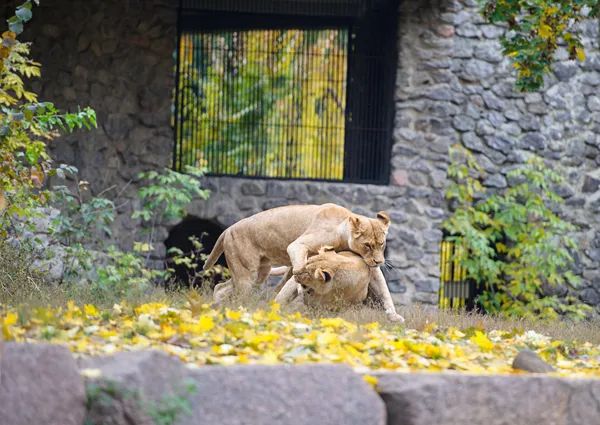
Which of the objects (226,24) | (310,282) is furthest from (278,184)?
(310,282)

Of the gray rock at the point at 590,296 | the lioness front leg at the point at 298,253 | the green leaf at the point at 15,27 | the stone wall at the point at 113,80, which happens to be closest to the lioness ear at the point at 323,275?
the lioness front leg at the point at 298,253

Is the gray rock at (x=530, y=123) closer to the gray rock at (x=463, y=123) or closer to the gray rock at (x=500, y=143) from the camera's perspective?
the gray rock at (x=500, y=143)

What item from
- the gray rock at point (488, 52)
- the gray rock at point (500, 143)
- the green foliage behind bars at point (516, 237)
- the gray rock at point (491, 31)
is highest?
the gray rock at point (491, 31)

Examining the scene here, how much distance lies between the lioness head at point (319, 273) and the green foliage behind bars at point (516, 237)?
605cm

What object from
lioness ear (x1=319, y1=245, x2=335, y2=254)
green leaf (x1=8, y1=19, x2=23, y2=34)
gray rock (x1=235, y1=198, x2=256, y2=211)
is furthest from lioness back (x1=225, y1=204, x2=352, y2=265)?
gray rock (x1=235, y1=198, x2=256, y2=211)

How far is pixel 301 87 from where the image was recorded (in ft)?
39.4

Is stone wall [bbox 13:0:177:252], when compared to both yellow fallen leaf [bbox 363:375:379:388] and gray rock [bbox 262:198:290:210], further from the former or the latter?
yellow fallen leaf [bbox 363:375:379:388]

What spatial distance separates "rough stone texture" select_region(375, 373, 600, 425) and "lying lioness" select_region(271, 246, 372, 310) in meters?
2.47

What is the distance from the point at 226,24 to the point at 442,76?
3.00m

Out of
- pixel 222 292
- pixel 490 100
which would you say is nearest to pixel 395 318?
pixel 222 292

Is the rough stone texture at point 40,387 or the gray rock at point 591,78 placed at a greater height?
the gray rock at point 591,78

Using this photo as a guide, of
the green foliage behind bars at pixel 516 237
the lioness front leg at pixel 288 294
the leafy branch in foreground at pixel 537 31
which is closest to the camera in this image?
the lioness front leg at pixel 288 294

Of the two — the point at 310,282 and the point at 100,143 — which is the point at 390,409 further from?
the point at 100,143

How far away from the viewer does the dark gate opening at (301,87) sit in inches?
462
